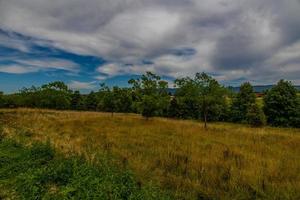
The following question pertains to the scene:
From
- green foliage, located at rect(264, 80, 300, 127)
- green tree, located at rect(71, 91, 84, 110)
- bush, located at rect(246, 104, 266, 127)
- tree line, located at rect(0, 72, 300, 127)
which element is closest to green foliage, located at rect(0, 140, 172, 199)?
tree line, located at rect(0, 72, 300, 127)

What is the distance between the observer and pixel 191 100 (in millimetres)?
33938

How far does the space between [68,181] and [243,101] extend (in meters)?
50.8

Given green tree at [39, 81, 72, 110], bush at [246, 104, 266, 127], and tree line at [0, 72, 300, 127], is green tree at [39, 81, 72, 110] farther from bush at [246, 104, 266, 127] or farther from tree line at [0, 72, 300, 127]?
bush at [246, 104, 266, 127]

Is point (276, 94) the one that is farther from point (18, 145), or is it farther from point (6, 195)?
point (6, 195)

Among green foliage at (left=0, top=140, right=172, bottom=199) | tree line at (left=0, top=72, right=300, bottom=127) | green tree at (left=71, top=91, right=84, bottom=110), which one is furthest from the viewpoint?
green tree at (left=71, top=91, right=84, bottom=110)

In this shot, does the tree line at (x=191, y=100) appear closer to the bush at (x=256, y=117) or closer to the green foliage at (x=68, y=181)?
the bush at (x=256, y=117)

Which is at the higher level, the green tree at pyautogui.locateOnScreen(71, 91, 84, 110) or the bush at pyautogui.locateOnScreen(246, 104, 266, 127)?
the green tree at pyautogui.locateOnScreen(71, 91, 84, 110)

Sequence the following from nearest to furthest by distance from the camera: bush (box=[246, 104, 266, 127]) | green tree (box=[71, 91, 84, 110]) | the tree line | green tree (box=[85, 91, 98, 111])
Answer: the tree line < bush (box=[246, 104, 266, 127]) < green tree (box=[85, 91, 98, 111]) < green tree (box=[71, 91, 84, 110])

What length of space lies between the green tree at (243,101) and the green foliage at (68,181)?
4837 centimetres

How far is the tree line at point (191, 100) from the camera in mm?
32156

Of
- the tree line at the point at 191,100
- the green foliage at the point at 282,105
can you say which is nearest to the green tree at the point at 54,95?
the tree line at the point at 191,100

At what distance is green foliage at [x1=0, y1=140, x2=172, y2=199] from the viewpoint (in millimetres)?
5887

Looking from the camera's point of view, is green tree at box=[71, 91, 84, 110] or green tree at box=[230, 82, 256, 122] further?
green tree at box=[71, 91, 84, 110]

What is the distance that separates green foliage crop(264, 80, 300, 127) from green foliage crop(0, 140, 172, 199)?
44.2 m
